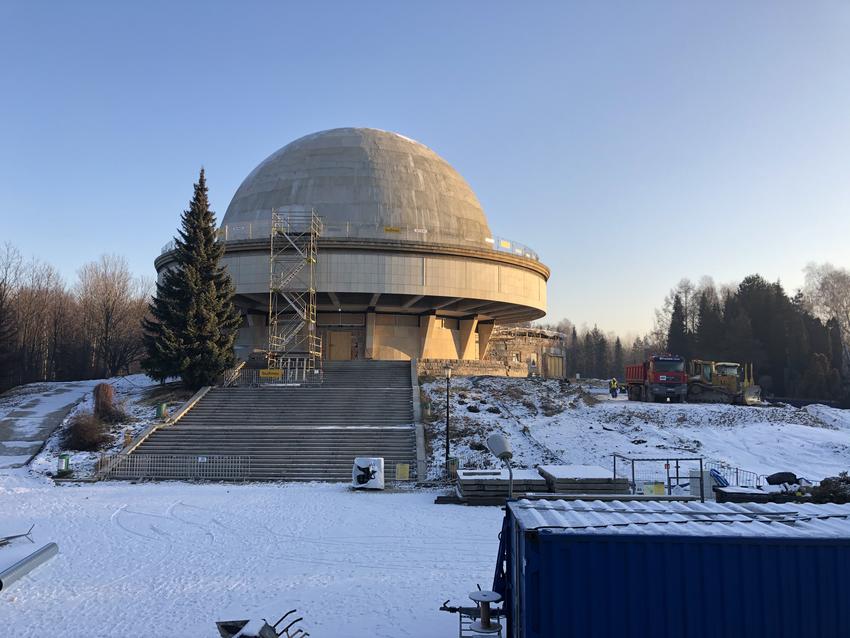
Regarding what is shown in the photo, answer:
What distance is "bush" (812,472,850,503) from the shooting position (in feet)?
51.7

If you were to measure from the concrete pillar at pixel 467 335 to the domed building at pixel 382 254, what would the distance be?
79mm

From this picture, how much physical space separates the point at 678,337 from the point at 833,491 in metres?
67.7

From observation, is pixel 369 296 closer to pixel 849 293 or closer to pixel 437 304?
pixel 437 304

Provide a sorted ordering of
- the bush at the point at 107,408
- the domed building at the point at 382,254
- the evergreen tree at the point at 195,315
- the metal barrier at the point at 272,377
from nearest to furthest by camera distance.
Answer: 1. the bush at the point at 107,408
2. the evergreen tree at the point at 195,315
3. the metal barrier at the point at 272,377
4. the domed building at the point at 382,254

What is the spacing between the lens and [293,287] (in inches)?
1473

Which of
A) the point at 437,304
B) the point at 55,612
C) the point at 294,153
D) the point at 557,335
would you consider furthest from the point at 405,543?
the point at 557,335

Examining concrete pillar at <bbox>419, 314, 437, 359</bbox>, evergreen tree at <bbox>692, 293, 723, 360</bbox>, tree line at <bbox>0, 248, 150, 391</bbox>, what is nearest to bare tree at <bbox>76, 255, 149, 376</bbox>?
tree line at <bbox>0, 248, 150, 391</bbox>

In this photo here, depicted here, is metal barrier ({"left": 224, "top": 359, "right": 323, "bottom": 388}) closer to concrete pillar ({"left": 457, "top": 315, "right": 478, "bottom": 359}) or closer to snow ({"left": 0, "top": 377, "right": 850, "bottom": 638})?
snow ({"left": 0, "top": 377, "right": 850, "bottom": 638})

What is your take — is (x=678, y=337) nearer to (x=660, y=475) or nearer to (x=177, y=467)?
(x=660, y=475)

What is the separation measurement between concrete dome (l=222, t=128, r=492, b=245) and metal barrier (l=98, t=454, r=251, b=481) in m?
18.9

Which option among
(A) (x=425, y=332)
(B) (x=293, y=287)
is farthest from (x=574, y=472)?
(A) (x=425, y=332)

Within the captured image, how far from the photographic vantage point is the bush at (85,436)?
81.9 feet

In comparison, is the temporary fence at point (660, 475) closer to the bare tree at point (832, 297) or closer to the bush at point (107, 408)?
the bush at point (107, 408)

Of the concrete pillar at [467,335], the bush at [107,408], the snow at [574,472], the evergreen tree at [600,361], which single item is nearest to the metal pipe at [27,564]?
the snow at [574,472]
